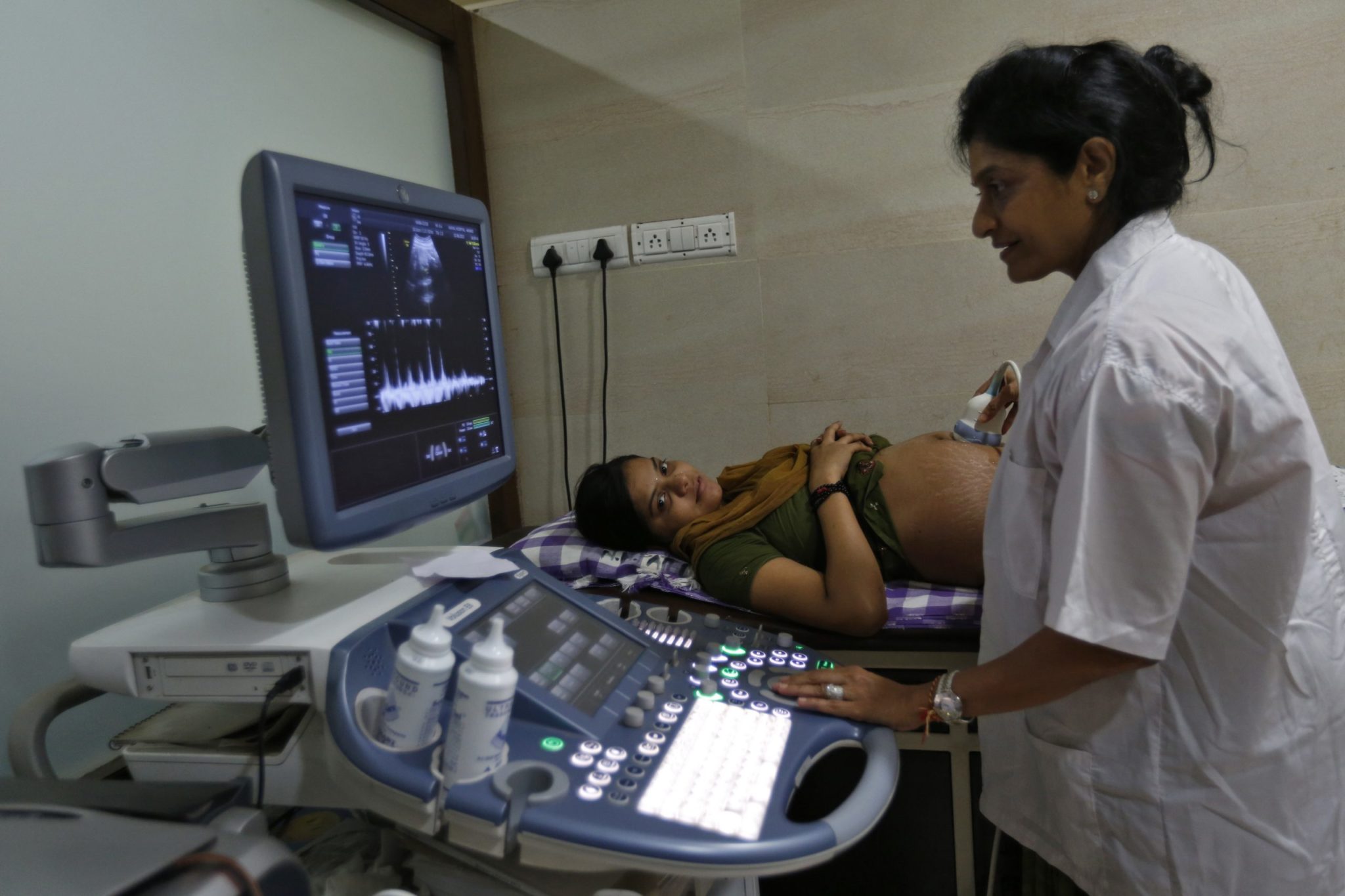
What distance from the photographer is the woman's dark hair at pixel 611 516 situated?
1.68m

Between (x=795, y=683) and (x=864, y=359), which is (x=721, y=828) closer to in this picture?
(x=795, y=683)

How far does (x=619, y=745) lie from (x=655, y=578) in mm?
736

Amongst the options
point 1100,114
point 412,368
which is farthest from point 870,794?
point 1100,114

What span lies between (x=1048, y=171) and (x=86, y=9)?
1372 mm

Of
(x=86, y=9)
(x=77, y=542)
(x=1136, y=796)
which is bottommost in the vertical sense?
(x=1136, y=796)

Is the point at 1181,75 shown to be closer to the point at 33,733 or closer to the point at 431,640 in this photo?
the point at 431,640

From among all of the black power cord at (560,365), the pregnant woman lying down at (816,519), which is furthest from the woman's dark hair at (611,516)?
the black power cord at (560,365)

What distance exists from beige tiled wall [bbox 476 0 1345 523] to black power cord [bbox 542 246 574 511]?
0.02 metres

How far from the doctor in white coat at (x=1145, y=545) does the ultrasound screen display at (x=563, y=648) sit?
21cm

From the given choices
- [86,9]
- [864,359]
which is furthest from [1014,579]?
[86,9]

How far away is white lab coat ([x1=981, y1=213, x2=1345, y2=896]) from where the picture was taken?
0.79 m

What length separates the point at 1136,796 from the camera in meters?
0.93

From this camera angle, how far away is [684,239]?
2062 millimetres

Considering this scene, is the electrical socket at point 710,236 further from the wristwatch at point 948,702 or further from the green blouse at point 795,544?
the wristwatch at point 948,702
